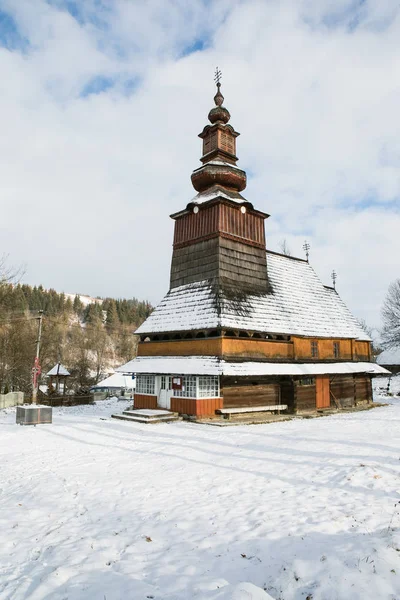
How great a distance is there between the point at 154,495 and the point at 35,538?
254 centimetres

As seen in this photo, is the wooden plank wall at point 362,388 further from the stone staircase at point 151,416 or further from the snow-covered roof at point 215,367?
the stone staircase at point 151,416

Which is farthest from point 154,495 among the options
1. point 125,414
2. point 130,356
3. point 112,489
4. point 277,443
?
point 130,356

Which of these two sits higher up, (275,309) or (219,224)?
(219,224)

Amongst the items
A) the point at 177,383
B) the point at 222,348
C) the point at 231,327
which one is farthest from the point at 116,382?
the point at 231,327

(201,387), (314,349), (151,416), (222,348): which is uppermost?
(314,349)

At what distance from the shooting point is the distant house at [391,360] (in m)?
54.7

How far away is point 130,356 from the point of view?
3260 inches

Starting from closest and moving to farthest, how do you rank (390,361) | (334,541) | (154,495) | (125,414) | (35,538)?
(334,541), (35,538), (154,495), (125,414), (390,361)

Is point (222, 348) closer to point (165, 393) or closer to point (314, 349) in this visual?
point (165, 393)

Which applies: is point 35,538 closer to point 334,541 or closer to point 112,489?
point 112,489

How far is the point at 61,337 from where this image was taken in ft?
269

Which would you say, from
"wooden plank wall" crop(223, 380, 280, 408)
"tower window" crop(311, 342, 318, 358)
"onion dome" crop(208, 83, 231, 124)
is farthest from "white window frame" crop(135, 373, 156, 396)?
"onion dome" crop(208, 83, 231, 124)

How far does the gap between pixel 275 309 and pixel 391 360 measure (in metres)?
40.0

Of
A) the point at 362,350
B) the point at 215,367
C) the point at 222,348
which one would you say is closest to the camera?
the point at 215,367
